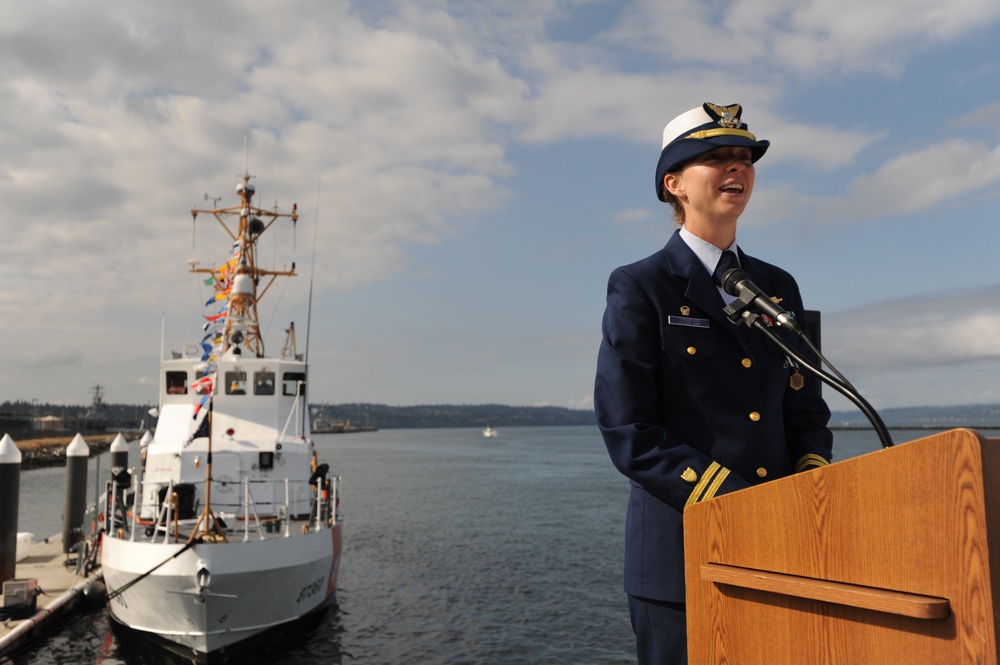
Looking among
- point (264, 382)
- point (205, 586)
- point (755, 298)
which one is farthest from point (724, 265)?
point (264, 382)

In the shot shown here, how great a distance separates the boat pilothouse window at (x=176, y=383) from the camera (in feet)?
51.4

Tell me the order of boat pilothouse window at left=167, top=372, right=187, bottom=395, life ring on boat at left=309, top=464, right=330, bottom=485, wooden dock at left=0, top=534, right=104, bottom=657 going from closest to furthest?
wooden dock at left=0, top=534, right=104, bottom=657, life ring on boat at left=309, top=464, right=330, bottom=485, boat pilothouse window at left=167, top=372, right=187, bottom=395

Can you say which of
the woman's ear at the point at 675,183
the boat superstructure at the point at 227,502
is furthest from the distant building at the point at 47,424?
the woman's ear at the point at 675,183

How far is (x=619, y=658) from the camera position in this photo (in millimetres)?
12859

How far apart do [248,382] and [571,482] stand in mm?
35422

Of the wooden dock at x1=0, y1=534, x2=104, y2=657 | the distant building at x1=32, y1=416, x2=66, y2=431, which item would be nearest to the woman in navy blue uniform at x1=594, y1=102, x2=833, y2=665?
the wooden dock at x1=0, y1=534, x2=104, y2=657

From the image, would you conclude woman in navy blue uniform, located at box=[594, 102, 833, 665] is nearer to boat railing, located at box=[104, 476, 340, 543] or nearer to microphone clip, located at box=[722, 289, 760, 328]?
microphone clip, located at box=[722, 289, 760, 328]

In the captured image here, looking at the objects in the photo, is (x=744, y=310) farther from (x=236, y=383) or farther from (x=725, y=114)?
(x=236, y=383)

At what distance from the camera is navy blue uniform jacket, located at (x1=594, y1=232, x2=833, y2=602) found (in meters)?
2.02

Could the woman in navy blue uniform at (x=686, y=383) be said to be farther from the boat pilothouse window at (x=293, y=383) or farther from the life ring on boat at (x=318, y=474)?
the boat pilothouse window at (x=293, y=383)

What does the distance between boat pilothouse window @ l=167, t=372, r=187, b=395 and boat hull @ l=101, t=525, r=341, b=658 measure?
4.13m

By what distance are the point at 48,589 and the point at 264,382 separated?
5.63 metres

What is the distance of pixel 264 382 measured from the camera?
15.5 meters

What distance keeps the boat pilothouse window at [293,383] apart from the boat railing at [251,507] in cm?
206
